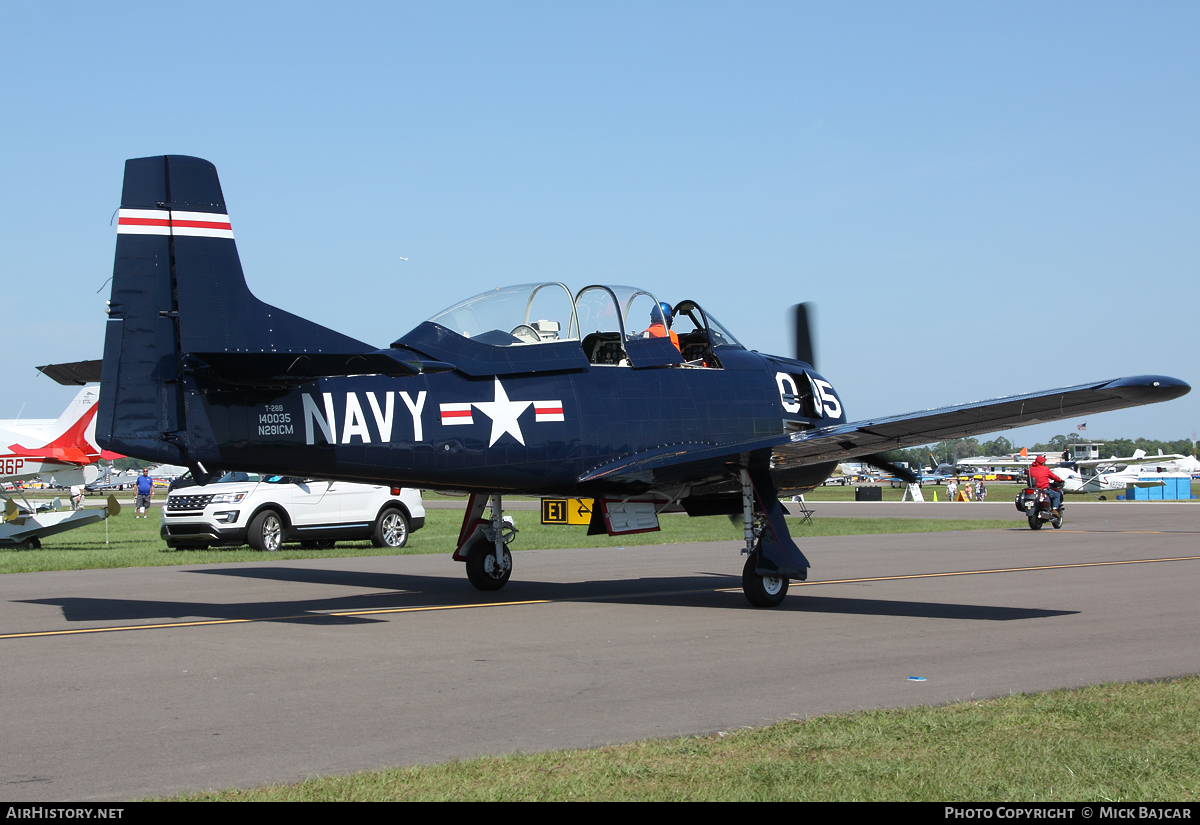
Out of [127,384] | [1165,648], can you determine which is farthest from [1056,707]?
[127,384]

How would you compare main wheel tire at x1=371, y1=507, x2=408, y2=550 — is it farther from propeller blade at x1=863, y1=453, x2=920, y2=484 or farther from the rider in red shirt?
propeller blade at x1=863, y1=453, x2=920, y2=484

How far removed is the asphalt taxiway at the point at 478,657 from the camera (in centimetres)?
570

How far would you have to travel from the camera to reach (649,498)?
12656 mm

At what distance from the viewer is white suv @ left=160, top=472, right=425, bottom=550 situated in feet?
70.9

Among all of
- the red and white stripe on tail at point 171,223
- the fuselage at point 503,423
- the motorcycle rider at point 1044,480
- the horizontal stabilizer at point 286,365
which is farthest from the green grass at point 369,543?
the red and white stripe on tail at point 171,223

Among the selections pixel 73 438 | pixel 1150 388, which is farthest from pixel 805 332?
pixel 73 438

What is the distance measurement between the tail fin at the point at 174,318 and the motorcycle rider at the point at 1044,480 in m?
23.8

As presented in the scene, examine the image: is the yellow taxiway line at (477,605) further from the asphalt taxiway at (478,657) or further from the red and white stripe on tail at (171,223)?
the red and white stripe on tail at (171,223)

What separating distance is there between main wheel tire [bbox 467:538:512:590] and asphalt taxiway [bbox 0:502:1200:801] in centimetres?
32

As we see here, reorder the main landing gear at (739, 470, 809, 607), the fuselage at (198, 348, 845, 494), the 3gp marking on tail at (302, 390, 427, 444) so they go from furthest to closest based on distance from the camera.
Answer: the main landing gear at (739, 470, 809, 607), the 3gp marking on tail at (302, 390, 427, 444), the fuselage at (198, 348, 845, 494)

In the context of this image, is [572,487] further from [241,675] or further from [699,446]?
[241,675]

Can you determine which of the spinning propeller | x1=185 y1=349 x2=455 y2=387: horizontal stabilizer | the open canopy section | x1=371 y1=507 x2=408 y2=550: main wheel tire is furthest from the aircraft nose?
x1=371 y1=507 x2=408 y2=550: main wheel tire

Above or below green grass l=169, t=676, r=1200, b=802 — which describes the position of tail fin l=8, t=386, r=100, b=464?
above

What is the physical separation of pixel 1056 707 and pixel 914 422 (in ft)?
15.1
